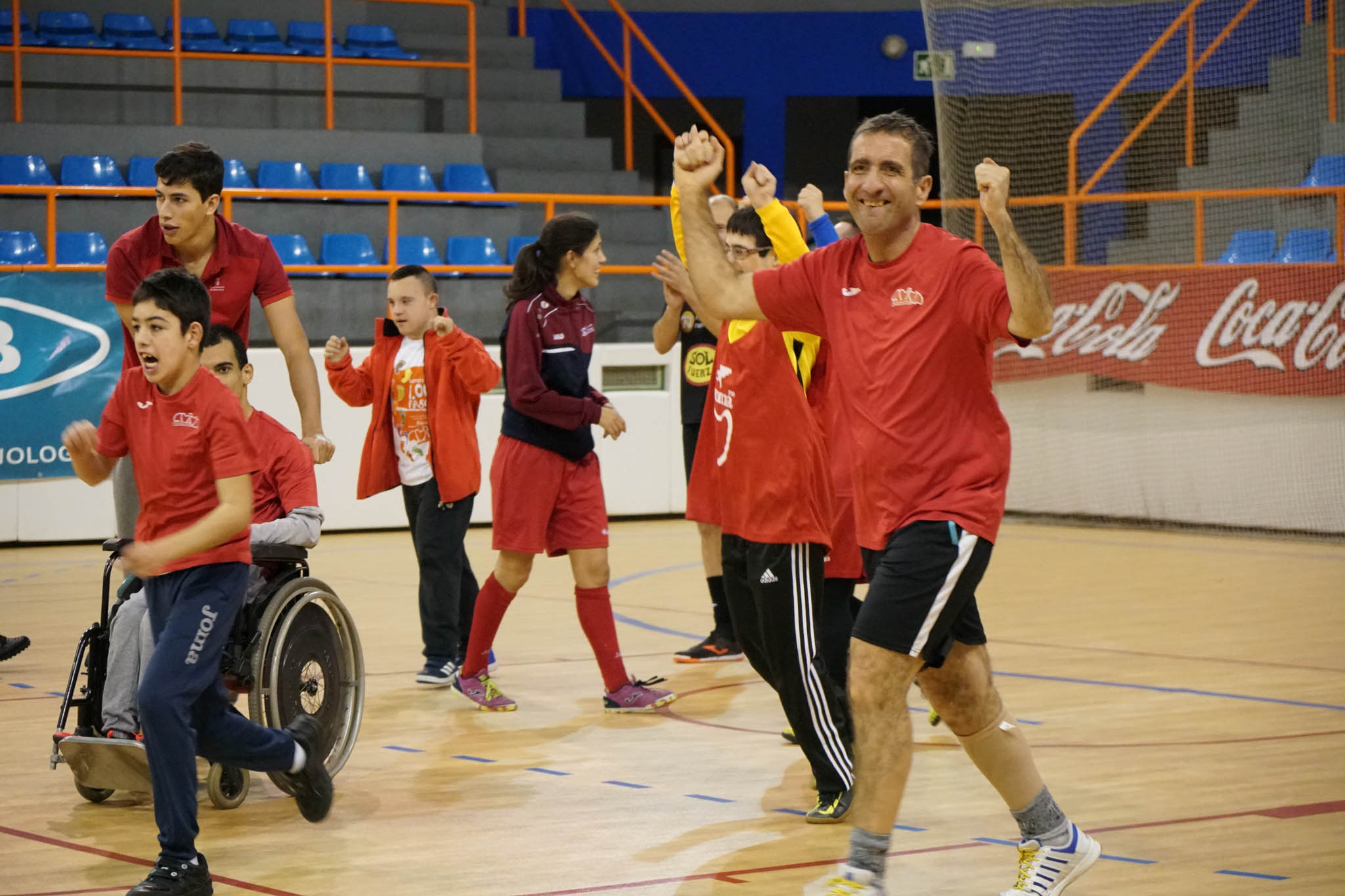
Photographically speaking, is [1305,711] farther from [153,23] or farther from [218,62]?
[153,23]

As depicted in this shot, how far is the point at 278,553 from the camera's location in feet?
17.2

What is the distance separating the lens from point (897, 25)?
19984 millimetres

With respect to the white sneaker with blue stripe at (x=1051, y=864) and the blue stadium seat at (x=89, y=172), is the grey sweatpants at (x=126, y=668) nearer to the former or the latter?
the white sneaker with blue stripe at (x=1051, y=864)

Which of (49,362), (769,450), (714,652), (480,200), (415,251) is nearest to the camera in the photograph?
(769,450)

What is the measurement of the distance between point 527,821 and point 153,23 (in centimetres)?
1318

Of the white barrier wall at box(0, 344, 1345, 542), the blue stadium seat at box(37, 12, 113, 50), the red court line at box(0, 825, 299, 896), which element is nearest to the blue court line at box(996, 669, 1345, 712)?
the red court line at box(0, 825, 299, 896)

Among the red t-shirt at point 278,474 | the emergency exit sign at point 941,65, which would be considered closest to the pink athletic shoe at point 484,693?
the red t-shirt at point 278,474

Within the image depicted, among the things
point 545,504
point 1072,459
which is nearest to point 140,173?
point 1072,459

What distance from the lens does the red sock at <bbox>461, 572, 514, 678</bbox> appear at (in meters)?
6.62

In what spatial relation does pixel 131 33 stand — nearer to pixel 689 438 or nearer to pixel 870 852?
pixel 689 438

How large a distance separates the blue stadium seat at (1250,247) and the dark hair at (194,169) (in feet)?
31.3

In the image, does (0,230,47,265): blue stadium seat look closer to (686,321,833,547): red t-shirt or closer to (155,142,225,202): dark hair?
(155,142,225,202): dark hair

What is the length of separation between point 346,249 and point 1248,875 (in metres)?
11.0

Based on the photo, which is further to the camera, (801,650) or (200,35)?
(200,35)
